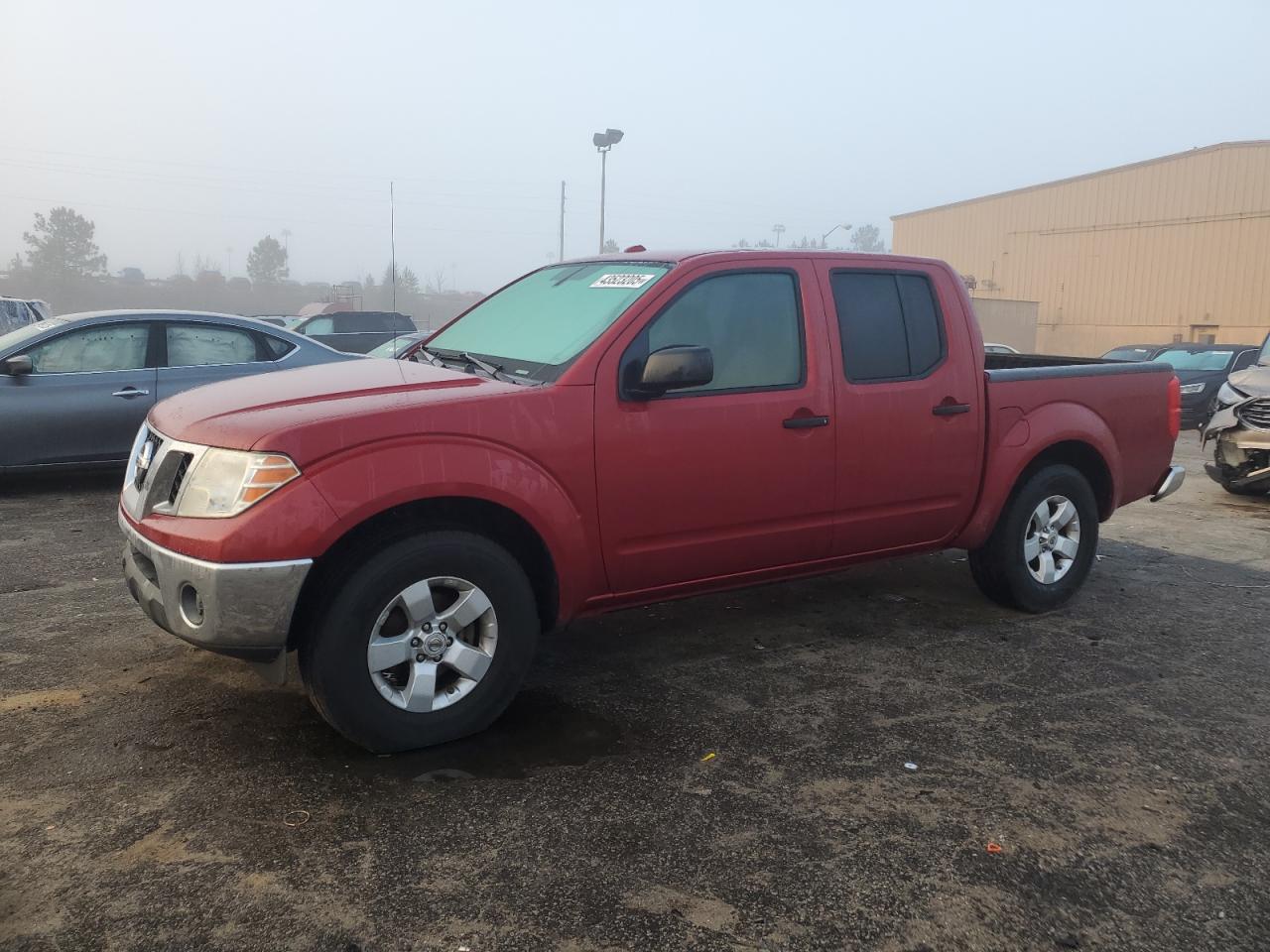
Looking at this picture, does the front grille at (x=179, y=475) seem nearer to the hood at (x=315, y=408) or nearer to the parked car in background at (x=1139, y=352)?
the hood at (x=315, y=408)

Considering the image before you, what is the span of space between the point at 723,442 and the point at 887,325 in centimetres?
116

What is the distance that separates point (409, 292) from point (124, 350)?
69.0 metres

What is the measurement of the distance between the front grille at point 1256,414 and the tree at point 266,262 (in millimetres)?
83947

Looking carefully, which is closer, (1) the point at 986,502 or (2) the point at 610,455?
(2) the point at 610,455

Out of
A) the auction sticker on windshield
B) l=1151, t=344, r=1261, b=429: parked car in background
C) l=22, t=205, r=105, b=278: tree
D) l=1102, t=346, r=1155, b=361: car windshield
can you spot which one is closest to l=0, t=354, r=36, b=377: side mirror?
the auction sticker on windshield

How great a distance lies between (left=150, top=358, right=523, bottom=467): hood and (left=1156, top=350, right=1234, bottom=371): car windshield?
15.4 m

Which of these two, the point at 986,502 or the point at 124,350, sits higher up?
the point at 124,350

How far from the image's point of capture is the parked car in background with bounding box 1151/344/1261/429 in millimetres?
15625

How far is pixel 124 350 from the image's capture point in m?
8.00

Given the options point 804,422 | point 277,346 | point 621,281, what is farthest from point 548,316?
point 277,346

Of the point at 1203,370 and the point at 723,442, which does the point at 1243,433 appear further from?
the point at 1203,370

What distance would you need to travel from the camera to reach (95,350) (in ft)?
26.0

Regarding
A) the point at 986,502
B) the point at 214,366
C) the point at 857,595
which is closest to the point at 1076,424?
the point at 986,502

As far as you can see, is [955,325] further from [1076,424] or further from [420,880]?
[420,880]
